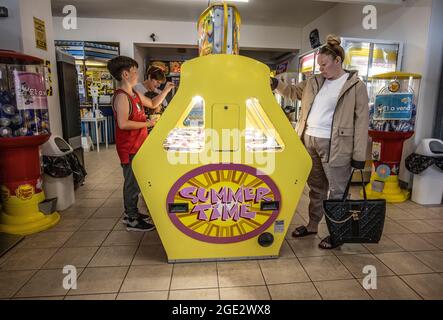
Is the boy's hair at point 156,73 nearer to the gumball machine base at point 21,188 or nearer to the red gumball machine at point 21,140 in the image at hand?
the red gumball machine at point 21,140

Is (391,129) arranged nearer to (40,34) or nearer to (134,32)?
(40,34)

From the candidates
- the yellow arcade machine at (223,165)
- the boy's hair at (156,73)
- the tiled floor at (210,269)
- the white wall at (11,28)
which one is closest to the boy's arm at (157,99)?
the boy's hair at (156,73)

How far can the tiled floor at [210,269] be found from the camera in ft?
6.39

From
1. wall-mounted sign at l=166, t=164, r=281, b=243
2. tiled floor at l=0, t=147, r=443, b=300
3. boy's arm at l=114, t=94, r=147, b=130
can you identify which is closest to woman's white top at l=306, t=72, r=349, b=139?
wall-mounted sign at l=166, t=164, r=281, b=243

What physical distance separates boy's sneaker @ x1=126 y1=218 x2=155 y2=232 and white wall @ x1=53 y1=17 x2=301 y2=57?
6165 mm

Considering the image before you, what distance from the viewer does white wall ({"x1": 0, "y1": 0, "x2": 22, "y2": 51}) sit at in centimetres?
295

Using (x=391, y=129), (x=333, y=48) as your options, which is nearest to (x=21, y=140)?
(x=333, y=48)

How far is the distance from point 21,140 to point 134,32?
6058 mm

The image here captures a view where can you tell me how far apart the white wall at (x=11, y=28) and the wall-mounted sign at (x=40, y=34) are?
0.28 metres

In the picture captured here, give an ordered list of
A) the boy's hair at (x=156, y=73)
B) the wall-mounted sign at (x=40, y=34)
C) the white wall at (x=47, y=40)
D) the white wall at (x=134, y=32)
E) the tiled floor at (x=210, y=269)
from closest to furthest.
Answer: the tiled floor at (x=210, y=269)
the white wall at (x=47, y=40)
the wall-mounted sign at (x=40, y=34)
the boy's hair at (x=156, y=73)
the white wall at (x=134, y=32)

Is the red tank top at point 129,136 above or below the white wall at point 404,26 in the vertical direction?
below

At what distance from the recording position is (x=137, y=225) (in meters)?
2.92

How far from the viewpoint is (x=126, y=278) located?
210 cm

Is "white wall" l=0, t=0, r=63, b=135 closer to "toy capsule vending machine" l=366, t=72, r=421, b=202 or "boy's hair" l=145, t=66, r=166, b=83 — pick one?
"boy's hair" l=145, t=66, r=166, b=83
